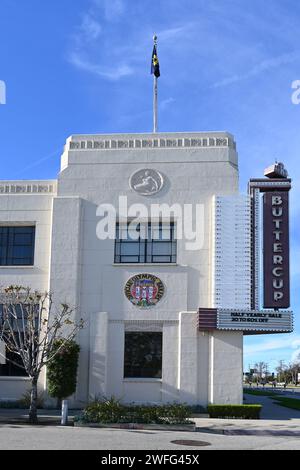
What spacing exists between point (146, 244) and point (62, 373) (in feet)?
21.9

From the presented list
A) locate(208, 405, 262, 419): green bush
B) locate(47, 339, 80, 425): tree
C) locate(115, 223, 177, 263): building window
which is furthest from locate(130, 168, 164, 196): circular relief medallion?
locate(208, 405, 262, 419): green bush

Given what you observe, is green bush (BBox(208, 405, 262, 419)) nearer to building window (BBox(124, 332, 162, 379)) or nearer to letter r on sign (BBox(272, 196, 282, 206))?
building window (BBox(124, 332, 162, 379))

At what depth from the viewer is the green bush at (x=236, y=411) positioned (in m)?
26.5

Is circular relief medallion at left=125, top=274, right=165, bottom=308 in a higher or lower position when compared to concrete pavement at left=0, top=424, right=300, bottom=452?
higher

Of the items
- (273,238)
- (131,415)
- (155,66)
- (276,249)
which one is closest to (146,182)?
(273,238)

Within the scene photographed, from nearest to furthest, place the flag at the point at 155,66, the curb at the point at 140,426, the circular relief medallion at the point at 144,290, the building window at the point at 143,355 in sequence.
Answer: the curb at the point at 140,426
the building window at the point at 143,355
the circular relief medallion at the point at 144,290
the flag at the point at 155,66

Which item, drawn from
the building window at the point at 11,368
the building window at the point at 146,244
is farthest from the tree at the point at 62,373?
the building window at the point at 146,244

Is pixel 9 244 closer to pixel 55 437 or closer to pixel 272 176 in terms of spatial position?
pixel 272 176

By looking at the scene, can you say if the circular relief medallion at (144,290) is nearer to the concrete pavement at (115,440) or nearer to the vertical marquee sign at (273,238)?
the vertical marquee sign at (273,238)

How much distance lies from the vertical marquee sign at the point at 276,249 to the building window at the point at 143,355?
16.5 feet

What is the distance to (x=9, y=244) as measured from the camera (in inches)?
1208

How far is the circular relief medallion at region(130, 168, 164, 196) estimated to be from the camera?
29.7 metres
